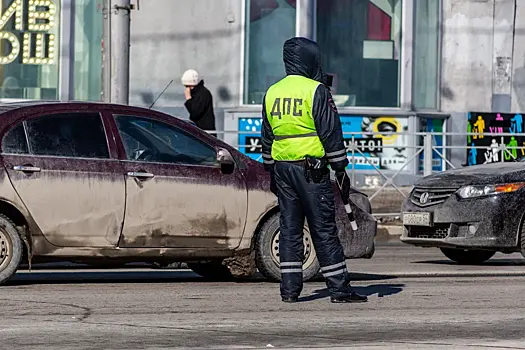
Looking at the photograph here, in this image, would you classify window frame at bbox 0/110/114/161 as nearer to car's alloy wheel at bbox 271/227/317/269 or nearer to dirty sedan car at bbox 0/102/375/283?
dirty sedan car at bbox 0/102/375/283

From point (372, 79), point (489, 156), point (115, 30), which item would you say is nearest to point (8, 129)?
point (115, 30)

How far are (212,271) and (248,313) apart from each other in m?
2.83

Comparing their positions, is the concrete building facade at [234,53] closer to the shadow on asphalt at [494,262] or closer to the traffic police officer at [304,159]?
the shadow on asphalt at [494,262]

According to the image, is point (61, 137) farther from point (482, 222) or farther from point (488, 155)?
point (488, 155)

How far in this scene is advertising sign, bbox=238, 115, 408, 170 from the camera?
20.5 metres

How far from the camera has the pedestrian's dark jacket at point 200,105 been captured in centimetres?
1839

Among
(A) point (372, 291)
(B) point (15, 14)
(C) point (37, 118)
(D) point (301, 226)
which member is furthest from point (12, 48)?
(D) point (301, 226)

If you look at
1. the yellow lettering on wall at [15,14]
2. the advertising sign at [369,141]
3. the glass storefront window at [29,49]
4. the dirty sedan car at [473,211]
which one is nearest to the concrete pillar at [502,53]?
the advertising sign at [369,141]

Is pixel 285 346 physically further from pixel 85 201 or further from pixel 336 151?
pixel 85 201

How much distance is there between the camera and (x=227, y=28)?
22969mm

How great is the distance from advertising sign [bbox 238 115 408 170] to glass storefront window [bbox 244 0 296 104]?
69cm

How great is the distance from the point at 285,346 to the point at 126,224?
339cm

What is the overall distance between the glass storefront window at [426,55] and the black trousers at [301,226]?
1403 cm

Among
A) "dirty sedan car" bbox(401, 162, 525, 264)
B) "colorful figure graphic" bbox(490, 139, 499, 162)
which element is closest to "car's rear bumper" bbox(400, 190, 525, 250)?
"dirty sedan car" bbox(401, 162, 525, 264)
